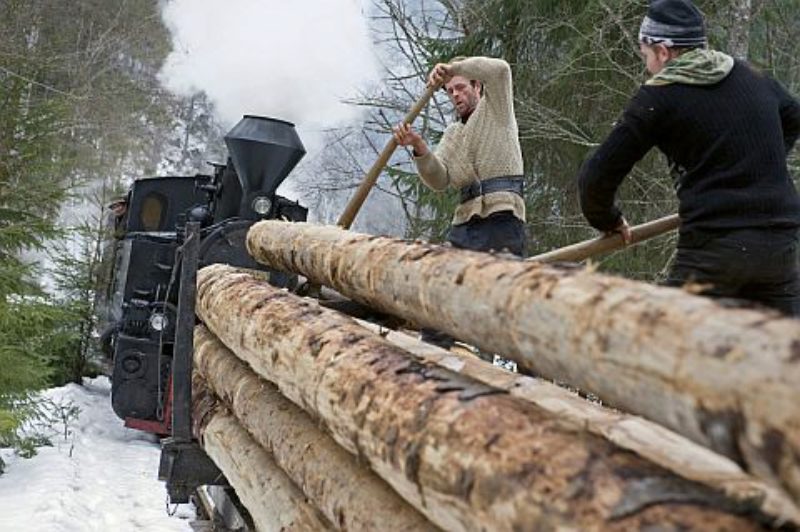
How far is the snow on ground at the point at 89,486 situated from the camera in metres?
7.39

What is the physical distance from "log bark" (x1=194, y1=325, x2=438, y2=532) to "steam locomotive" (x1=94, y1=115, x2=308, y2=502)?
55 cm

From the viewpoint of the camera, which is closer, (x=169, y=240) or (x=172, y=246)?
(x=172, y=246)

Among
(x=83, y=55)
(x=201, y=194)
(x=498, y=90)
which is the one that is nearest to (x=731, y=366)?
(x=498, y=90)

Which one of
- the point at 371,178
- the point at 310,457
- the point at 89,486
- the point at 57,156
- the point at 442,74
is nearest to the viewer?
the point at 310,457

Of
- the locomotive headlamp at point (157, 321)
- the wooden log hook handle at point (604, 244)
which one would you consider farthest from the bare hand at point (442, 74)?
the locomotive headlamp at point (157, 321)

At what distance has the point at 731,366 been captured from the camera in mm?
1359

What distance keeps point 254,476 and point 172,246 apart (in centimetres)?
629

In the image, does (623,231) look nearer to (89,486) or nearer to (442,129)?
(89,486)

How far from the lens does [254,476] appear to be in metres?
3.76

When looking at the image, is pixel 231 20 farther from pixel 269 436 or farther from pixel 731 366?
pixel 731 366

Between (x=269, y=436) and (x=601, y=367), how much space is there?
2.16 m

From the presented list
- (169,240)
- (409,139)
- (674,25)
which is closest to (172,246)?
(169,240)

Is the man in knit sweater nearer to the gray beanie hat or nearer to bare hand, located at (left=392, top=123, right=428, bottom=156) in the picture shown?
bare hand, located at (left=392, top=123, right=428, bottom=156)

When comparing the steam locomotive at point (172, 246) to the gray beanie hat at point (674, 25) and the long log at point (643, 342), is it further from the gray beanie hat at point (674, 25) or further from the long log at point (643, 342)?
the long log at point (643, 342)
